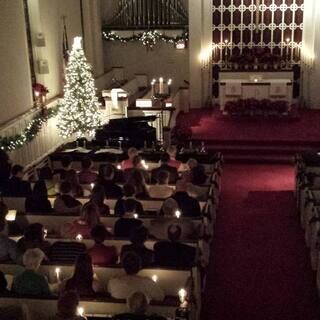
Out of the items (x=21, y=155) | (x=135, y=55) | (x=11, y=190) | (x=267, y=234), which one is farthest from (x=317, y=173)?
(x=135, y=55)

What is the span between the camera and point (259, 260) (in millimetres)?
8219

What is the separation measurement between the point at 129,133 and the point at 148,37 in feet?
21.2

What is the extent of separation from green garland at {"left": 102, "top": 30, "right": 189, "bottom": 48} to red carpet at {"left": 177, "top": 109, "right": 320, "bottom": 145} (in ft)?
9.82

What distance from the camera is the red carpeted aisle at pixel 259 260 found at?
6980 millimetres

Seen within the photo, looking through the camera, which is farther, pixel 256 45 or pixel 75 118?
pixel 256 45

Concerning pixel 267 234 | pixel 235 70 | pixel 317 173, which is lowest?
pixel 267 234

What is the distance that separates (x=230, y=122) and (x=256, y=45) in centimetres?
350

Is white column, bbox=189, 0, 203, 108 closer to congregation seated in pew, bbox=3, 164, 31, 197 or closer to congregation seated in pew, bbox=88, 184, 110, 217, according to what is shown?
congregation seated in pew, bbox=3, 164, 31, 197

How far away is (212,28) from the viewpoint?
17.5 meters

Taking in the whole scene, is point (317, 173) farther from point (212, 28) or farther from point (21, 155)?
point (212, 28)

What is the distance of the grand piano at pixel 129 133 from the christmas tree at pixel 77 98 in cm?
61

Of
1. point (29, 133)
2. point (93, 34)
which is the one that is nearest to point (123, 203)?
point (29, 133)

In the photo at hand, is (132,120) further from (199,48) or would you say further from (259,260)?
(259,260)

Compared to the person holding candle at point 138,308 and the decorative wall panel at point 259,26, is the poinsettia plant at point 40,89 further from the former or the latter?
the person holding candle at point 138,308
